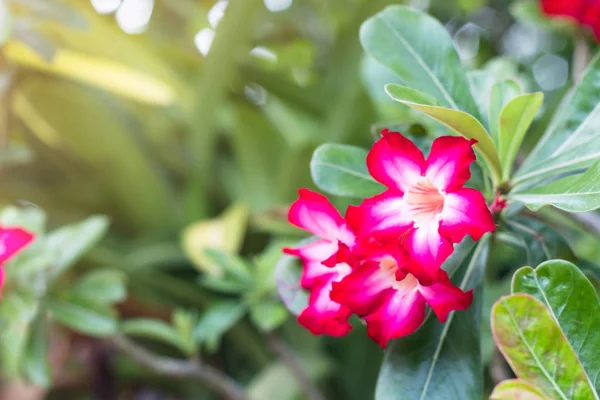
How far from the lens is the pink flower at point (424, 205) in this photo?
33 centimetres

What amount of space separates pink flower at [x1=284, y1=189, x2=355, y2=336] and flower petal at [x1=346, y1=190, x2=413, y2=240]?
0.03 m

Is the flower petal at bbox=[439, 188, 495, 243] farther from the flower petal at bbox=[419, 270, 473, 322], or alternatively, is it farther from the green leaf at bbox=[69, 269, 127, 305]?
the green leaf at bbox=[69, 269, 127, 305]

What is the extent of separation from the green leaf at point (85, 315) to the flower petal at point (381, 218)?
1.39 feet

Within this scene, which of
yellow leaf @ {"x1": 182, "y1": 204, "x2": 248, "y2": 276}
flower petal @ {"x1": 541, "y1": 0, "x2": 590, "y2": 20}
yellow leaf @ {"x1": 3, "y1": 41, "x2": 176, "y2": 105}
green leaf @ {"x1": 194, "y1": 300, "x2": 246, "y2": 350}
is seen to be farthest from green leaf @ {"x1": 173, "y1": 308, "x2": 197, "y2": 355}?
flower petal @ {"x1": 541, "y1": 0, "x2": 590, "y2": 20}

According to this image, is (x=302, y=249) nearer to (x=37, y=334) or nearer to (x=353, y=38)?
(x=37, y=334)

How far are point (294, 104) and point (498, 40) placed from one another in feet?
2.06

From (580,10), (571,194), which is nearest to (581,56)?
(580,10)

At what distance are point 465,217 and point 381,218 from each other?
5cm

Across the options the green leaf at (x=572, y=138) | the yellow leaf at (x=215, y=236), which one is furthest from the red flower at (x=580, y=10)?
the yellow leaf at (x=215, y=236)

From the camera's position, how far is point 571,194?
1.12 feet

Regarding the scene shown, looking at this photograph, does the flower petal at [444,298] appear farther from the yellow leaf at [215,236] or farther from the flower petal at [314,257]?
the yellow leaf at [215,236]

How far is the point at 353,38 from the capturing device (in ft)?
3.62

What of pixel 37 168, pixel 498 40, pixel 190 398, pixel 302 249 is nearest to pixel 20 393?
pixel 190 398

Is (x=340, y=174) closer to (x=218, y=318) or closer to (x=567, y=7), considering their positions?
(x=218, y=318)
